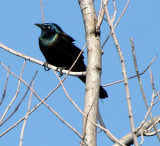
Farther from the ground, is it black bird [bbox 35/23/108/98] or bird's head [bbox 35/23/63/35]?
bird's head [bbox 35/23/63/35]

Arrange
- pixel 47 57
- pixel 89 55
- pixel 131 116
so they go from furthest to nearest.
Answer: pixel 47 57, pixel 89 55, pixel 131 116

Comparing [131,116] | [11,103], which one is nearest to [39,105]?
[11,103]

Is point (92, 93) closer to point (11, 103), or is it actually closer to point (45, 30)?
point (11, 103)

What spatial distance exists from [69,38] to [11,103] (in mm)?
3810

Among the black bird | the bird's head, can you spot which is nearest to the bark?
the black bird

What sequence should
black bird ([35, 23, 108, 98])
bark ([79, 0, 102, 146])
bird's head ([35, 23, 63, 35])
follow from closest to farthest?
bark ([79, 0, 102, 146]), black bird ([35, 23, 108, 98]), bird's head ([35, 23, 63, 35])

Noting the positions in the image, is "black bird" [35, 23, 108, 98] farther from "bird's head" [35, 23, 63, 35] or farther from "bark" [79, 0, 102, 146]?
"bark" [79, 0, 102, 146]

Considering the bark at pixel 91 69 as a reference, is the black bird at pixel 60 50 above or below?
above

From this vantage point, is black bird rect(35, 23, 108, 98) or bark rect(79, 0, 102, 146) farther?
black bird rect(35, 23, 108, 98)

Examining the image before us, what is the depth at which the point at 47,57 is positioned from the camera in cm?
636

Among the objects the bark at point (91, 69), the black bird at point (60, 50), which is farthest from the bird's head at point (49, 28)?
the bark at point (91, 69)

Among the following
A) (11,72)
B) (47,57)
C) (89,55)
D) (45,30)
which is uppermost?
(45,30)

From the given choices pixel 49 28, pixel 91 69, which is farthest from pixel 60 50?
pixel 91 69

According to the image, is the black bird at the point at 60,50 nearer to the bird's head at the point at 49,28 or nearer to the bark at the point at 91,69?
the bird's head at the point at 49,28
